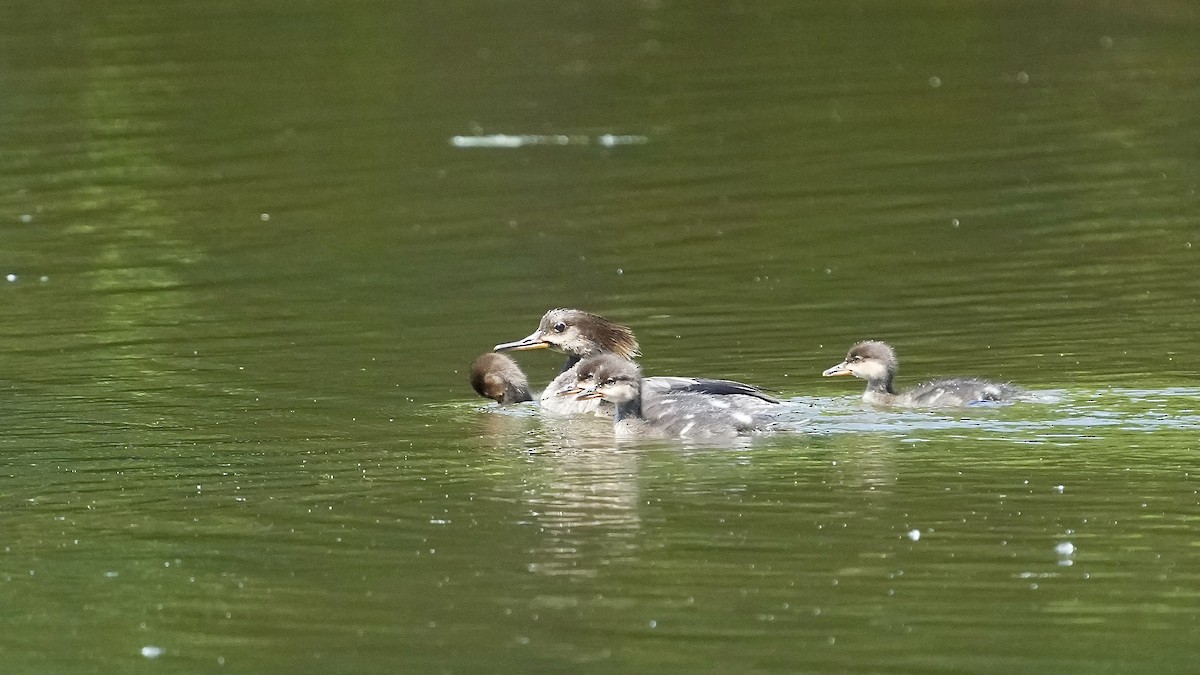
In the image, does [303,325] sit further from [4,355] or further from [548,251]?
[548,251]

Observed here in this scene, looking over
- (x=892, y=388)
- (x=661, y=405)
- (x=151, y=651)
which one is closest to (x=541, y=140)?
(x=892, y=388)

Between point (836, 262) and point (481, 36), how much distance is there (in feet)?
32.9

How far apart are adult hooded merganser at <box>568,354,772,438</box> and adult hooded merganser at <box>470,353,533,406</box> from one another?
0.57m

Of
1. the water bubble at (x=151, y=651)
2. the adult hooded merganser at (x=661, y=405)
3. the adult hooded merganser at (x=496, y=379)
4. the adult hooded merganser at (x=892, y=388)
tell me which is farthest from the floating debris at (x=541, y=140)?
the water bubble at (x=151, y=651)

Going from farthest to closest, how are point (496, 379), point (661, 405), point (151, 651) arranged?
point (496, 379) < point (661, 405) < point (151, 651)

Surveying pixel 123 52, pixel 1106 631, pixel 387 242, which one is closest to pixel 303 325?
pixel 387 242

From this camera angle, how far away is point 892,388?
36.0ft

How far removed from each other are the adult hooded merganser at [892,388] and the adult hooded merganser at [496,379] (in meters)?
1.55

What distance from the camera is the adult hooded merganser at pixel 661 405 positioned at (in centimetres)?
985

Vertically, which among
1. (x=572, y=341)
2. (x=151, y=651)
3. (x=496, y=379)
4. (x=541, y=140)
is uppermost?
(x=541, y=140)

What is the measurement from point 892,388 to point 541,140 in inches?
353

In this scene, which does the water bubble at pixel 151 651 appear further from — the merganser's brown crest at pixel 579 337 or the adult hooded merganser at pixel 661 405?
the merganser's brown crest at pixel 579 337

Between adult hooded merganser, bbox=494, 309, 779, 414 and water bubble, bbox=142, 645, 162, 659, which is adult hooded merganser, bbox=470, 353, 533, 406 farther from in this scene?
water bubble, bbox=142, 645, 162, 659

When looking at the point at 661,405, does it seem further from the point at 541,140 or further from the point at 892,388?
the point at 541,140
